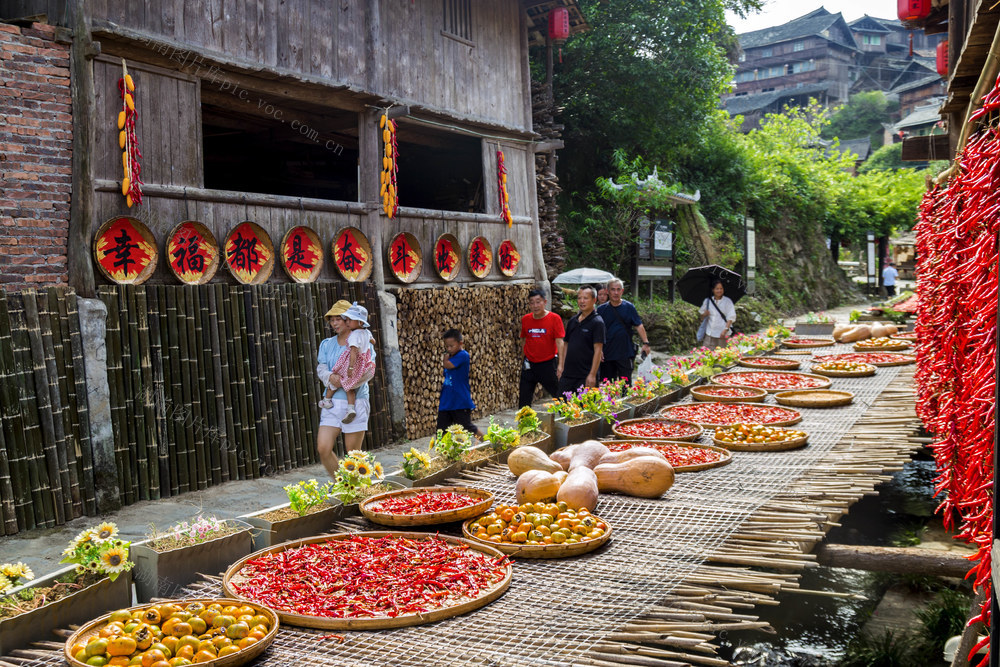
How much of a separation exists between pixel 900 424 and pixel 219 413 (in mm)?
6646

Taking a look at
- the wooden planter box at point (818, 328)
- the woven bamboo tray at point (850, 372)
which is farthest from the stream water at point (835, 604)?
the wooden planter box at point (818, 328)

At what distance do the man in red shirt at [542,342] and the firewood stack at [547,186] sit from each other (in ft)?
18.0

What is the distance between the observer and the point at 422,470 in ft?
18.2

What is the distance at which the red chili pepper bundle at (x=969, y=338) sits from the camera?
2.69 meters

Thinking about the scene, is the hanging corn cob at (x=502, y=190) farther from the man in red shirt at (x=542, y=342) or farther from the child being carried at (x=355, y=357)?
the child being carried at (x=355, y=357)

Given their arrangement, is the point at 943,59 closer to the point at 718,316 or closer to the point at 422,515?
the point at 718,316

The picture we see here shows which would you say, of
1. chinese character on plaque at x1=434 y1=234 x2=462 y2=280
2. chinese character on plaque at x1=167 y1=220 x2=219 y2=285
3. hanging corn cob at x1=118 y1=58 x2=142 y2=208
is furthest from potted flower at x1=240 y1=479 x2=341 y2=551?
chinese character on plaque at x1=434 y1=234 x2=462 y2=280

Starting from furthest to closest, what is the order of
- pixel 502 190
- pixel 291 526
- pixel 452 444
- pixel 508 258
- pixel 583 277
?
pixel 583 277 → pixel 508 258 → pixel 502 190 → pixel 452 444 → pixel 291 526

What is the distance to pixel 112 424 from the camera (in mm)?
7074

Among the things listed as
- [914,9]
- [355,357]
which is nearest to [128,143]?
[355,357]

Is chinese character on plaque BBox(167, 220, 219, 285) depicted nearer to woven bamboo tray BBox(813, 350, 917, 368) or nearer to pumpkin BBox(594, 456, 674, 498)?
pumpkin BBox(594, 456, 674, 498)

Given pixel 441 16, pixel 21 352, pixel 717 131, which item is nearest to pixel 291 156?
pixel 441 16

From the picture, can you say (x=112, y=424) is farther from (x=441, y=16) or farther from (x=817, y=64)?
(x=817, y=64)

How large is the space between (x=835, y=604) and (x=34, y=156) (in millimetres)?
8128
